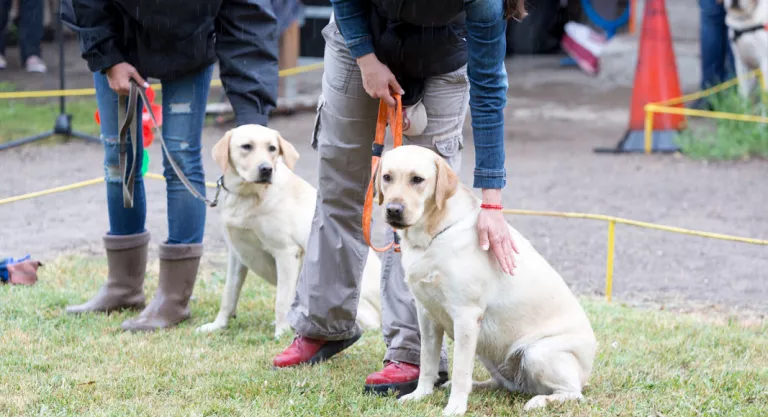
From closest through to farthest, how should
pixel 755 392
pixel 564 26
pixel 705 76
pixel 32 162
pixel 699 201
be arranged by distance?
pixel 755 392 < pixel 699 201 < pixel 32 162 < pixel 705 76 < pixel 564 26

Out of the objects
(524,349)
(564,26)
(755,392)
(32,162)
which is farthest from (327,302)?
(564,26)

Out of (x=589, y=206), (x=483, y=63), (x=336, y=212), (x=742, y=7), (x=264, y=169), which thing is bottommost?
(x=589, y=206)

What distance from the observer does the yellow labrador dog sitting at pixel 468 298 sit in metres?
3.19

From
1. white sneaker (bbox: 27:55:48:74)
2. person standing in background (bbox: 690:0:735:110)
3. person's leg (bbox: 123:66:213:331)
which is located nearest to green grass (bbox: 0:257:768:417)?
person's leg (bbox: 123:66:213:331)

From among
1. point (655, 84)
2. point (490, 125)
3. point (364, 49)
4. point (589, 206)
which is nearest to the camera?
point (490, 125)

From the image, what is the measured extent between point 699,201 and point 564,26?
10.0 m

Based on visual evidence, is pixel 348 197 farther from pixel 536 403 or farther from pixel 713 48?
pixel 713 48

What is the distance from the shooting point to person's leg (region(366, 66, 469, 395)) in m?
3.48

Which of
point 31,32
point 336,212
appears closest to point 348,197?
point 336,212

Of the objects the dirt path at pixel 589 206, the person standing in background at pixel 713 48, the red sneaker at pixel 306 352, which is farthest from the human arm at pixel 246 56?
the person standing in background at pixel 713 48

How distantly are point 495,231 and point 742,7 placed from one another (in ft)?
24.5

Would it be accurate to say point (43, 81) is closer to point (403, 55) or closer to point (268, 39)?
point (268, 39)

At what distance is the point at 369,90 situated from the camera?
3.34 meters

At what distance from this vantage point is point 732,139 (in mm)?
9578
